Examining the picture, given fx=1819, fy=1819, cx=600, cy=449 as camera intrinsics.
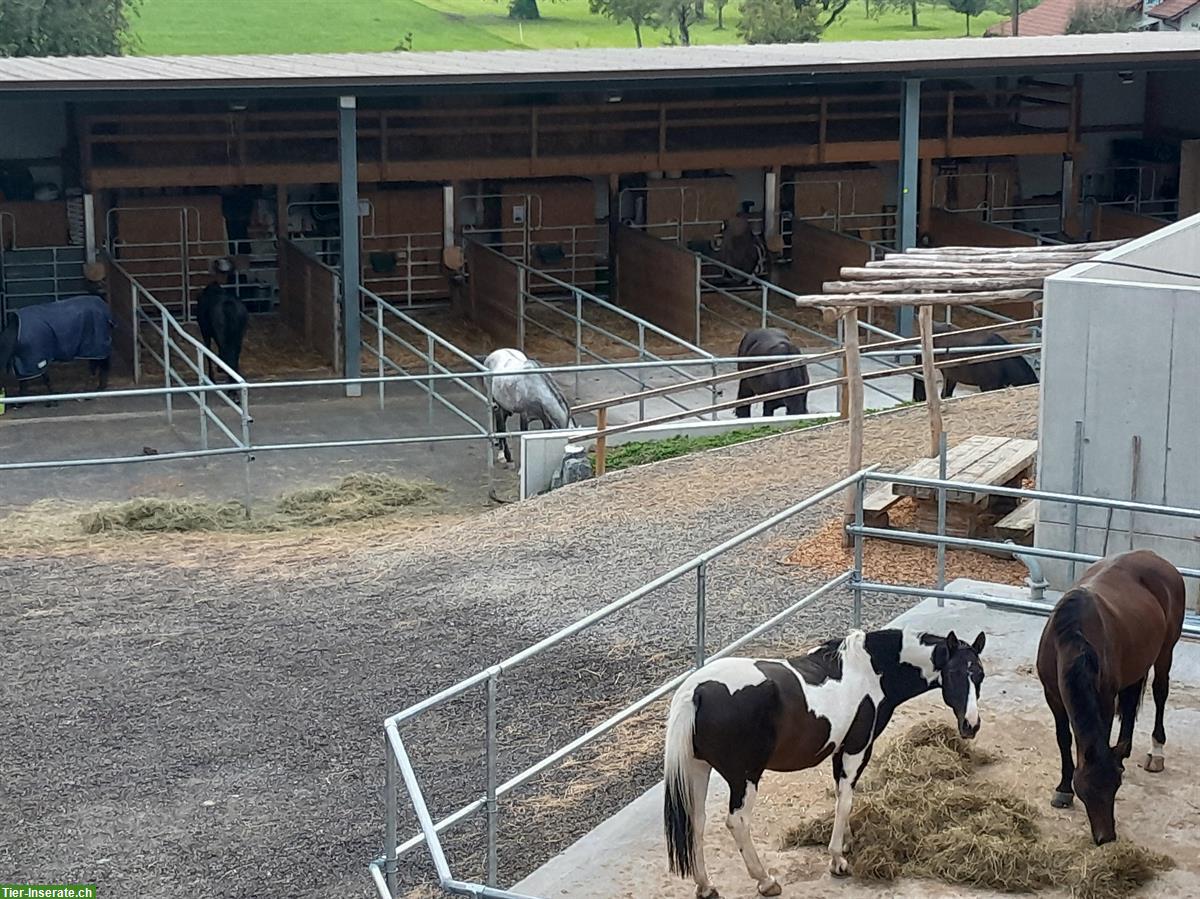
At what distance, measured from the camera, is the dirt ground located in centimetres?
733

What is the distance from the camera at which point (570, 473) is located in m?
14.2

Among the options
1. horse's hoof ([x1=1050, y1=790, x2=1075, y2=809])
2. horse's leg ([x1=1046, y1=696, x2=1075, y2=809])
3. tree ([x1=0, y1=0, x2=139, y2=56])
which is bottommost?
horse's hoof ([x1=1050, y1=790, x2=1075, y2=809])

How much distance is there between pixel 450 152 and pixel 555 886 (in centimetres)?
1540

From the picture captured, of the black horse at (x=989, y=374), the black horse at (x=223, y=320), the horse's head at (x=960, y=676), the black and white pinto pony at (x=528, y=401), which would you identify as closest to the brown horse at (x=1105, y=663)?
the horse's head at (x=960, y=676)

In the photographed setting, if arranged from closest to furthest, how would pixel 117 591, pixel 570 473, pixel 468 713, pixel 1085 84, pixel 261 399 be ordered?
pixel 468 713 < pixel 117 591 < pixel 570 473 < pixel 261 399 < pixel 1085 84

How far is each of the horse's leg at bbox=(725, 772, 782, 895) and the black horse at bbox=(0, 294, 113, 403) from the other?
13063mm

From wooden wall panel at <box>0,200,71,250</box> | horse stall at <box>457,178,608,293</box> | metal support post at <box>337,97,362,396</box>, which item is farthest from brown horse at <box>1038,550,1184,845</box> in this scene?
wooden wall panel at <box>0,200,71,250</box>

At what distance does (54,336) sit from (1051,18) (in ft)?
176

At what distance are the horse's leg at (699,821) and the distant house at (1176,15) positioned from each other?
6142 cm

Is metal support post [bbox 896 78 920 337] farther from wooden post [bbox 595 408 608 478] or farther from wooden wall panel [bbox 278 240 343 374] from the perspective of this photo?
wooden post [bbox 595 408 608 478]

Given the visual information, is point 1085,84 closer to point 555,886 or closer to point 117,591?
point 117,591

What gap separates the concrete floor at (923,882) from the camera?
21.4 ft

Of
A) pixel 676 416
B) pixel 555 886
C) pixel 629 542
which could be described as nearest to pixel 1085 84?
pixel 676 416

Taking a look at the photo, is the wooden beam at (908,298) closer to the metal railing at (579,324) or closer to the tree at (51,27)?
the metal railing at (579,324)
